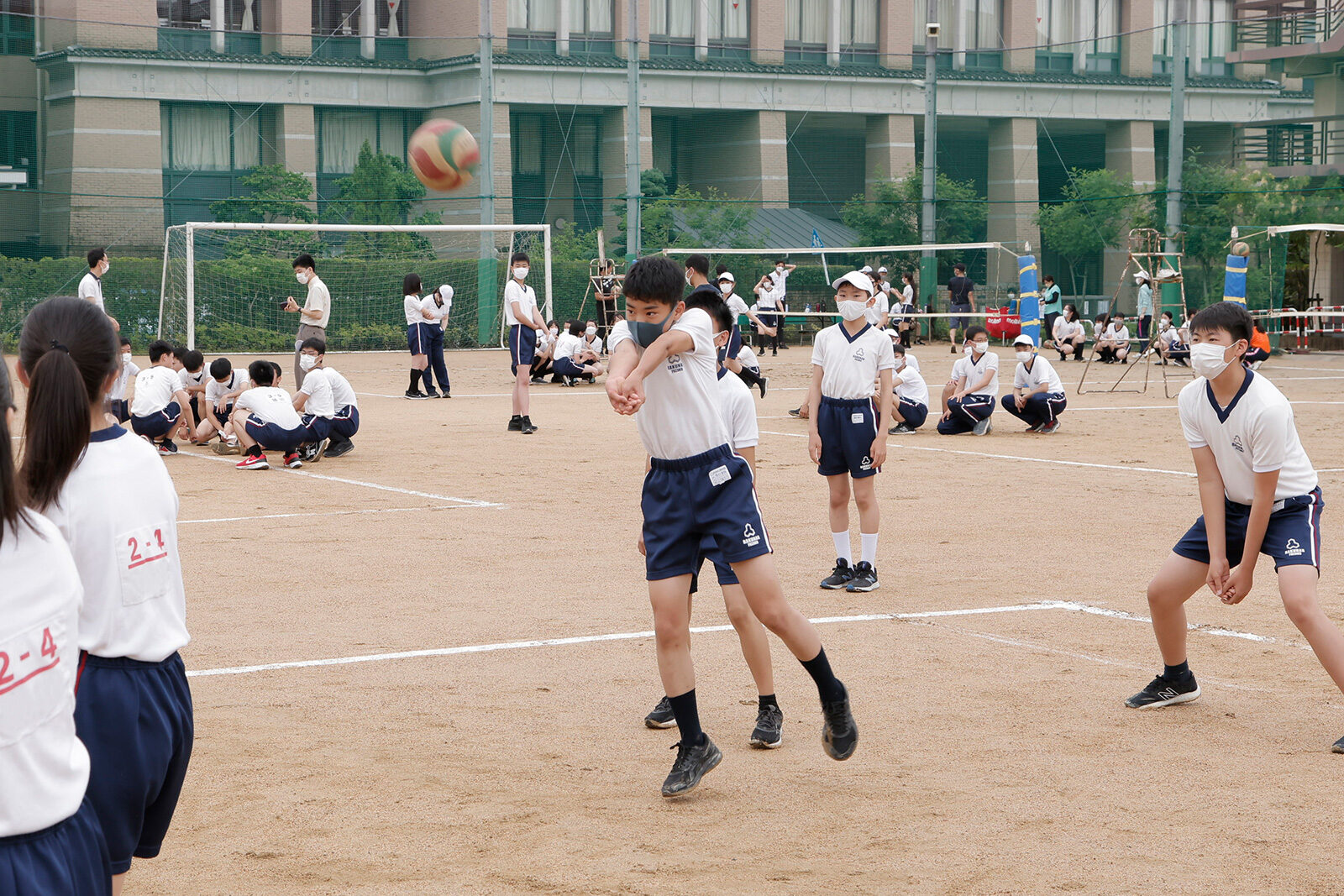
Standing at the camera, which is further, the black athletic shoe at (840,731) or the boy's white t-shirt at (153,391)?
the boy's white t-shirt at (153,391)

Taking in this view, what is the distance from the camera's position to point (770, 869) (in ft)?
14.7

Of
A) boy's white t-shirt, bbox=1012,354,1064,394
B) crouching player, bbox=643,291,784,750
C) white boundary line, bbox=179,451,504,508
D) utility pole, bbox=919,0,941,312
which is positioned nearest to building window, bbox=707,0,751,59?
utility pole, bbox=919,0,941,312

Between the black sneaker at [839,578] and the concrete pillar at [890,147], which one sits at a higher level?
the concrete pillar at [890,147]

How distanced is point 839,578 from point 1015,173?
47.7 metres

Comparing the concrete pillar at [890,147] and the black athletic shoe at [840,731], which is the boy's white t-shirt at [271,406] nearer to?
the black athletic shoe at [840,731]

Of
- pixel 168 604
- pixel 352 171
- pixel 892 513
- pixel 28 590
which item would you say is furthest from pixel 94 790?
pixel 352 171

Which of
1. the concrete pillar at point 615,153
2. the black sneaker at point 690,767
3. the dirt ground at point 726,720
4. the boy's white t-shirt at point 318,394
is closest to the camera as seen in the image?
the dirt ground at point 726,720

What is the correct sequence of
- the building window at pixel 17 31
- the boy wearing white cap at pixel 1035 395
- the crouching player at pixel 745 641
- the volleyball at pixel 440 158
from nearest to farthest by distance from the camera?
the crouching player at pixel 745 641, the boy wearing white cap at pixel 1035 395, the volleyball at pixel 440 158, the building window at pixel 17 31

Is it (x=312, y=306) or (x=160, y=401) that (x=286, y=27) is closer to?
(x=312, y=306)

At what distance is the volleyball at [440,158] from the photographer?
22.1m

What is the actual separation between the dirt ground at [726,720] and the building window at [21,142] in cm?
3489

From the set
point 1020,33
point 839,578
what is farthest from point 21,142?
point 839,578

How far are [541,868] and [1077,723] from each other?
8.20 feet

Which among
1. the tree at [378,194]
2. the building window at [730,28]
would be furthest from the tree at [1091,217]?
the tree at [378,194]
